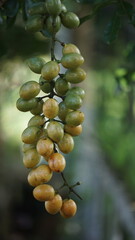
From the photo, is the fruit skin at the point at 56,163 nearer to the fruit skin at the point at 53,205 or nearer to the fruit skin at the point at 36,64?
the fruit skin at the point at 53,205

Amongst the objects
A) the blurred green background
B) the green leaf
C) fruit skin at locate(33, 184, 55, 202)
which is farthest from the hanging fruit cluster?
the blurred green background

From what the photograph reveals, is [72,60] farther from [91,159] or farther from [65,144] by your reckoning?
[91,159]

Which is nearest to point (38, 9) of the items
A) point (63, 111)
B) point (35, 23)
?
point (35, 23)

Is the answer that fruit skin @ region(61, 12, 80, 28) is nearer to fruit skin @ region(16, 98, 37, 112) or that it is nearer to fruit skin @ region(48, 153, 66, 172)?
fruit skin @ region(16, 98, 37, 112)

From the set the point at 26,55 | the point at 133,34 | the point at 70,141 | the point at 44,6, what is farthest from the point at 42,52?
the point at 70,141

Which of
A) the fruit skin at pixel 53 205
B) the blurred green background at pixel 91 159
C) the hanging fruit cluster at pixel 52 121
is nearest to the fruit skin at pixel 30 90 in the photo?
the hanging fruit cluster at pixel 52 121

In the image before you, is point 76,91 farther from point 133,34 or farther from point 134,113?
point 134,113
